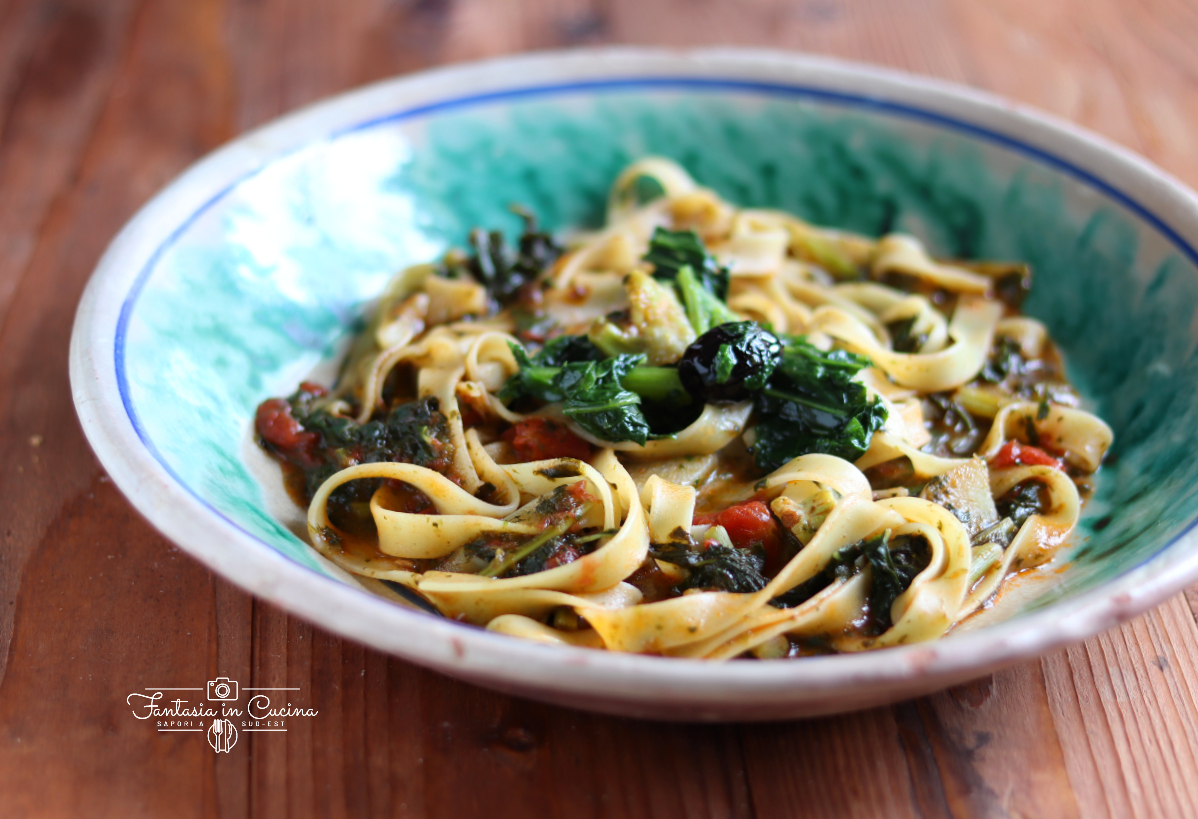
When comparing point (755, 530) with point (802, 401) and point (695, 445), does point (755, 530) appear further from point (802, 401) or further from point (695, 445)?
point (802, 401)

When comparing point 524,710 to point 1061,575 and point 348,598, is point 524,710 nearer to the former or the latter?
point 348,598

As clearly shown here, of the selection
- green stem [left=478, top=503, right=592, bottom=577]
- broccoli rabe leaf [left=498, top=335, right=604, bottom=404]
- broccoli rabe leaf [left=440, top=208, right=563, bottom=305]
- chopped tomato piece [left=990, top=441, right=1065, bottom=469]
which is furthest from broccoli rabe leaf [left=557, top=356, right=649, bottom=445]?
chopped tomato piece [left=990, top=441, right=1065, bottom=469]

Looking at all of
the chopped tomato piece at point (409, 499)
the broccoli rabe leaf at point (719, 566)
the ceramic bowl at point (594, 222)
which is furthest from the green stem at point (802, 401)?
the chopped tomato piece at point (409, 499)

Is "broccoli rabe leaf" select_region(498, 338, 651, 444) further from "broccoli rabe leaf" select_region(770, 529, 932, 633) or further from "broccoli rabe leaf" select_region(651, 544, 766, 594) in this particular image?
"broccoli rabe leaf" select_region(770, 529, 932, 633)

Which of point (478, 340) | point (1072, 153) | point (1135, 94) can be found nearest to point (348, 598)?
point (478, 340)

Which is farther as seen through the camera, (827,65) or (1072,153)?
(827,65)

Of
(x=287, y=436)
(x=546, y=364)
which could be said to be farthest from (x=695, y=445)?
(x=287, y=436)
